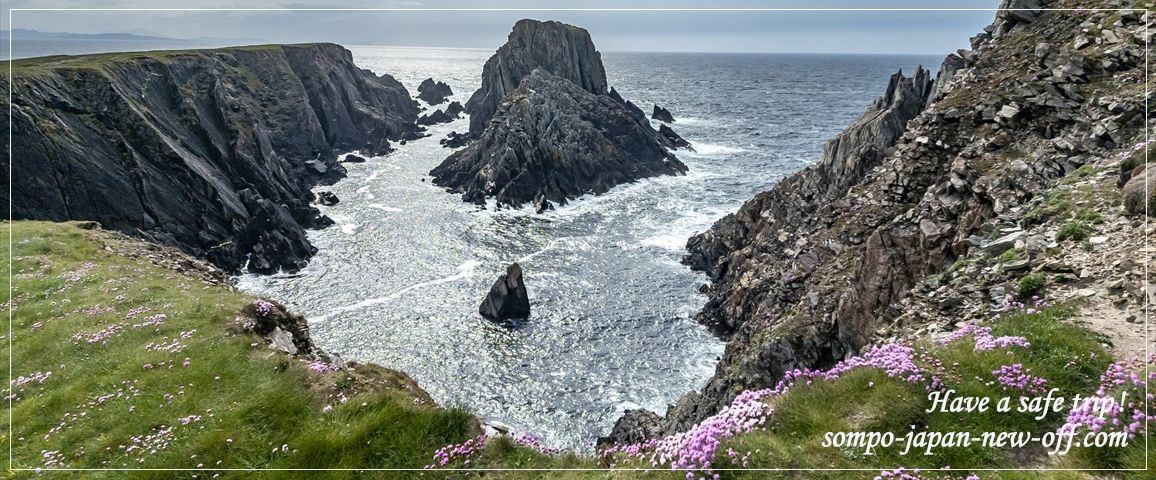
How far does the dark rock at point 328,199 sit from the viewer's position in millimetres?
79106

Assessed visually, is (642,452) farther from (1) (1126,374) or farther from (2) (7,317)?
(2) (7,317)

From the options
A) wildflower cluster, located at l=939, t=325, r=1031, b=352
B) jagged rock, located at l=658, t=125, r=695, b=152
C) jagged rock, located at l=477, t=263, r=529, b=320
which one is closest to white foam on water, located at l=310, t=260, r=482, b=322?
jagged rock, located at l=477, t=263, r=529, b=320

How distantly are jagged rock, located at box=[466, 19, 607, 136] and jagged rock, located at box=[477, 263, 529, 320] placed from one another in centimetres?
8946

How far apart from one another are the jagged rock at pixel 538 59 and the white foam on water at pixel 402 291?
78092 mm

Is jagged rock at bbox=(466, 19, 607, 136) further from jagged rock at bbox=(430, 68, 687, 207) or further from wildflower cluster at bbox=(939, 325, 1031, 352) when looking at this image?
wildflower cluster at bbox=(939, 325, 1031, 352)

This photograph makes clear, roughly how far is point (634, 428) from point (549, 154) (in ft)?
211

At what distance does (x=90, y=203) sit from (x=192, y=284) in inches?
1648

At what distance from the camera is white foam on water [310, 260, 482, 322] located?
4578cm

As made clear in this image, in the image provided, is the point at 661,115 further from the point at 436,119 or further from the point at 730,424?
the point at 730,424

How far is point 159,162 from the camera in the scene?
5809 cm

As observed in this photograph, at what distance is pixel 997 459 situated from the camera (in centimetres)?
758

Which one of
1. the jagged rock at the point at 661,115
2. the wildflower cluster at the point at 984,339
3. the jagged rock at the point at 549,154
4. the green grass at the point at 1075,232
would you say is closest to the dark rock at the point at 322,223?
the jagged rock at the point at 549,154

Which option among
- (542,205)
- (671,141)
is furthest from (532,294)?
(671,141)

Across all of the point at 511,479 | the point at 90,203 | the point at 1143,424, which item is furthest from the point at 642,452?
the point at 90,203
